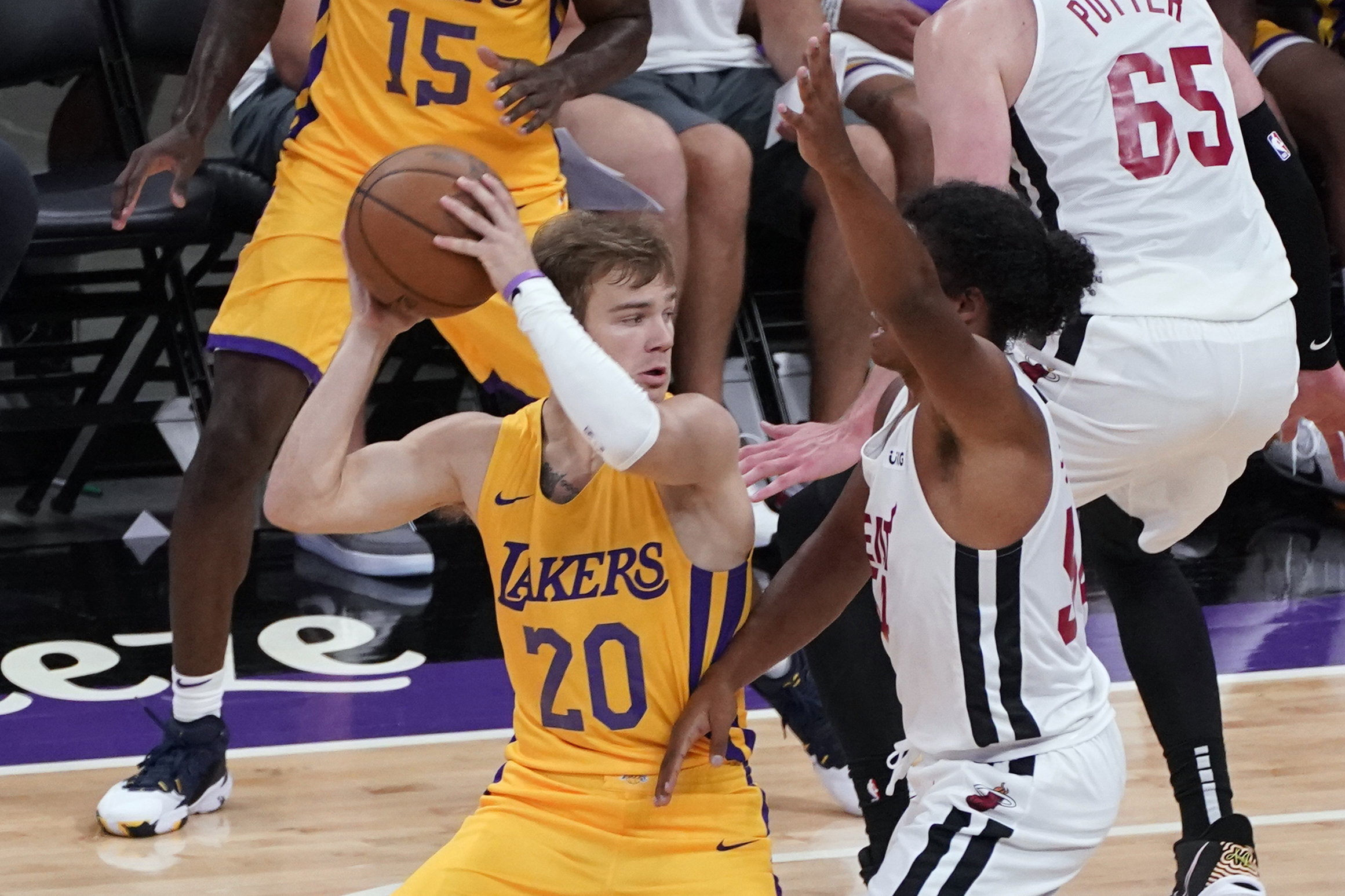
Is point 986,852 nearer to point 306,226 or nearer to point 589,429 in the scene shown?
point 589,429

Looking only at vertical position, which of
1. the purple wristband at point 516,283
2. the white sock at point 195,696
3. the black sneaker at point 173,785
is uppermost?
the purple wristband at point 516,283

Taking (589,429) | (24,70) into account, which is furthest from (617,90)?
(589,429)

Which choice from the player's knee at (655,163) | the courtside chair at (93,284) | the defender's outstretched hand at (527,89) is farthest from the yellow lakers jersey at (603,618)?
the courtside chair at (93,284)

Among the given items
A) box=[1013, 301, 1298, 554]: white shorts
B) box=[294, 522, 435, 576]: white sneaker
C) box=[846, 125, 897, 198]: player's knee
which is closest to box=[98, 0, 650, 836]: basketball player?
box=[1013, 301, 1298, 554]: white shorts

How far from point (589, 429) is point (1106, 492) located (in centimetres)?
119

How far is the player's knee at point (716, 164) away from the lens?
17.4 feet

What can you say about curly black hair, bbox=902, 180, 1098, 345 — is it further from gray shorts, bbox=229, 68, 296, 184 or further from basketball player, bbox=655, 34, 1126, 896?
gray shorts, bbox=229, 68, 296, 184

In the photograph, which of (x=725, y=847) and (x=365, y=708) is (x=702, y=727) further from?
(x=365, y=708)

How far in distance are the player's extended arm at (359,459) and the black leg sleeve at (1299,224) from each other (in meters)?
1.74

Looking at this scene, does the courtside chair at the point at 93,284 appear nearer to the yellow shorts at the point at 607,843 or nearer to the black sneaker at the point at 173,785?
the black sneaker at the point at 173,785

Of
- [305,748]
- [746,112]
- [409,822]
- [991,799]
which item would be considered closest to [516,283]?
[991,799]

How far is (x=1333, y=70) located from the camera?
587 centimetres

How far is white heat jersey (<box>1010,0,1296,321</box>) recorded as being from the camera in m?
3.01

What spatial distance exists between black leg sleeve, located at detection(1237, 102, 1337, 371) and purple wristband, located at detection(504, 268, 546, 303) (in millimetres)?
1689
